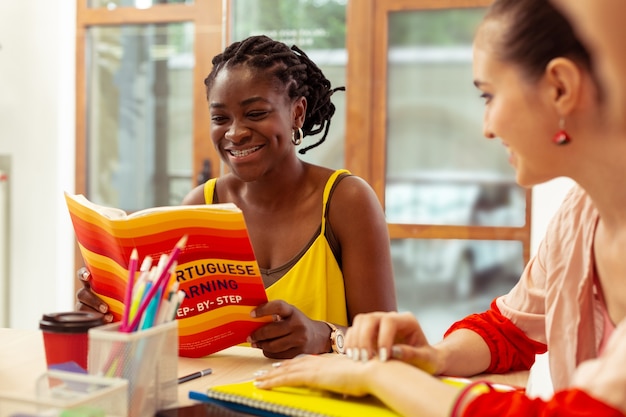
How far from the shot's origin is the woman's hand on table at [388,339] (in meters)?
0.92

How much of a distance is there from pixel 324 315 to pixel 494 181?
1.73 m

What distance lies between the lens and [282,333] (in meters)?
1.21

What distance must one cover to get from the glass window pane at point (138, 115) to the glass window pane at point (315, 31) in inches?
12.4

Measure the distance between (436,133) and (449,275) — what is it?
2.00 ft

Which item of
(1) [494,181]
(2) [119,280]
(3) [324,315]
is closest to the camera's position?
(2) [119,280]

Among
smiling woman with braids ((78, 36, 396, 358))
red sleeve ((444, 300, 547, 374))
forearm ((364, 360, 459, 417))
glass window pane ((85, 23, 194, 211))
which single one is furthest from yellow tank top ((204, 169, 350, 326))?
glass window pane ((85, 23, 194, 211))

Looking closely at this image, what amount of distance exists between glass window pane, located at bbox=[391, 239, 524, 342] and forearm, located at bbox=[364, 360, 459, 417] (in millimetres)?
2232

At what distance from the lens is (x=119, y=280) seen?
1204 mm

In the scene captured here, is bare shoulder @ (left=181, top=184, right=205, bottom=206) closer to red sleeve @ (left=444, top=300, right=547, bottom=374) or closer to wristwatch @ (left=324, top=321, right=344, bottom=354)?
wristwatch @ (left=324, top=321, right=344, bottom=354)

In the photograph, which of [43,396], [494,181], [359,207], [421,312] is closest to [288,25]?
[494,181]

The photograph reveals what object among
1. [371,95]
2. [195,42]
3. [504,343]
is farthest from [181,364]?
[195,42]

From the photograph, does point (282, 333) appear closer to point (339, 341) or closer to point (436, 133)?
point (339, 341)

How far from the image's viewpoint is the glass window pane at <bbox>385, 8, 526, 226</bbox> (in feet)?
10.1

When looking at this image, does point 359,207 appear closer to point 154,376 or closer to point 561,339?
point 561,339
